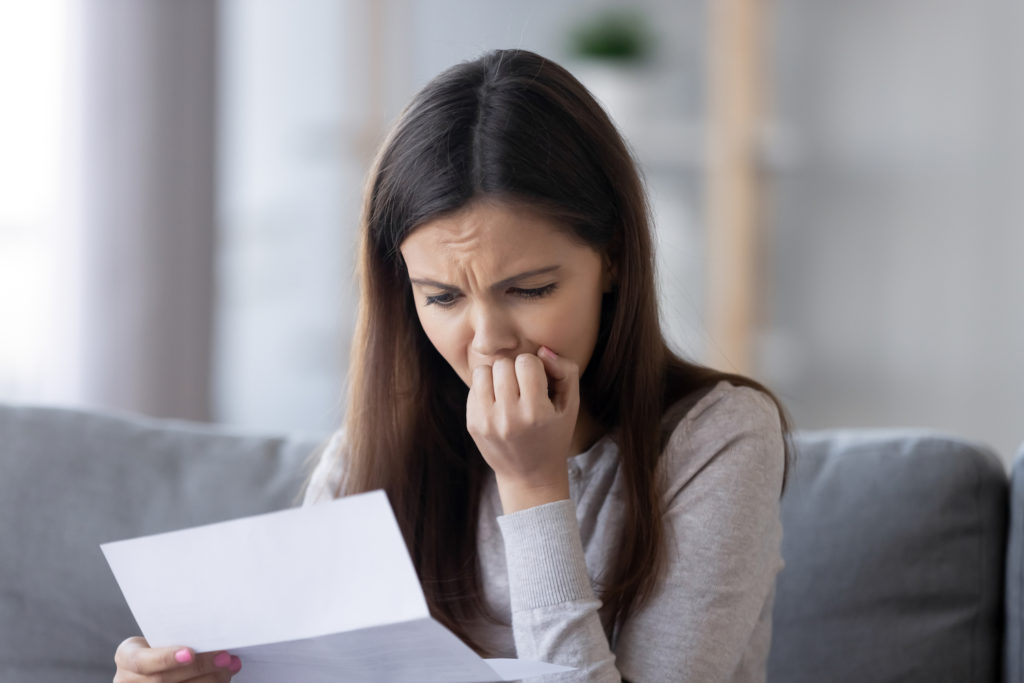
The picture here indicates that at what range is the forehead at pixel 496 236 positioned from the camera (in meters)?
0.97

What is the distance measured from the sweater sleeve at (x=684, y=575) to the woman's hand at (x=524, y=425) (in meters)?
0.02

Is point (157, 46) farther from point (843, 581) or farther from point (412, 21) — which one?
point (843, 581)

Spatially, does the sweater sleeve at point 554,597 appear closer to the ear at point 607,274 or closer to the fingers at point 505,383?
the fingers at point 505,383

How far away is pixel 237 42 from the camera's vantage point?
310cm

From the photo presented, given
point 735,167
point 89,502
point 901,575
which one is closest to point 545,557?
point 901,575

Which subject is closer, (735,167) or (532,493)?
(532,493)

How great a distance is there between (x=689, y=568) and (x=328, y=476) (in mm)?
448

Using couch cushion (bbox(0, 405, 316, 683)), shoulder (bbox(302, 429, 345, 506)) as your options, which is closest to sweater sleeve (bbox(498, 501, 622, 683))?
shoulder (bbox(302, 429, 345, 506))

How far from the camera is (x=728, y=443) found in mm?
1032

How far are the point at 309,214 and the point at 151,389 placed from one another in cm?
115

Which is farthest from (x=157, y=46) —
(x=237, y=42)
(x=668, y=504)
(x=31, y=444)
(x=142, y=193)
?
(x=668, y=504)

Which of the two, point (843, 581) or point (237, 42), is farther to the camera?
point (237, 42)

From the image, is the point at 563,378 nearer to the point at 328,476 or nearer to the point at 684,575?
the point at 684,575

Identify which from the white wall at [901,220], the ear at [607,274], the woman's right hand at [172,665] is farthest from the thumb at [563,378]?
the white wall at [901,220]
